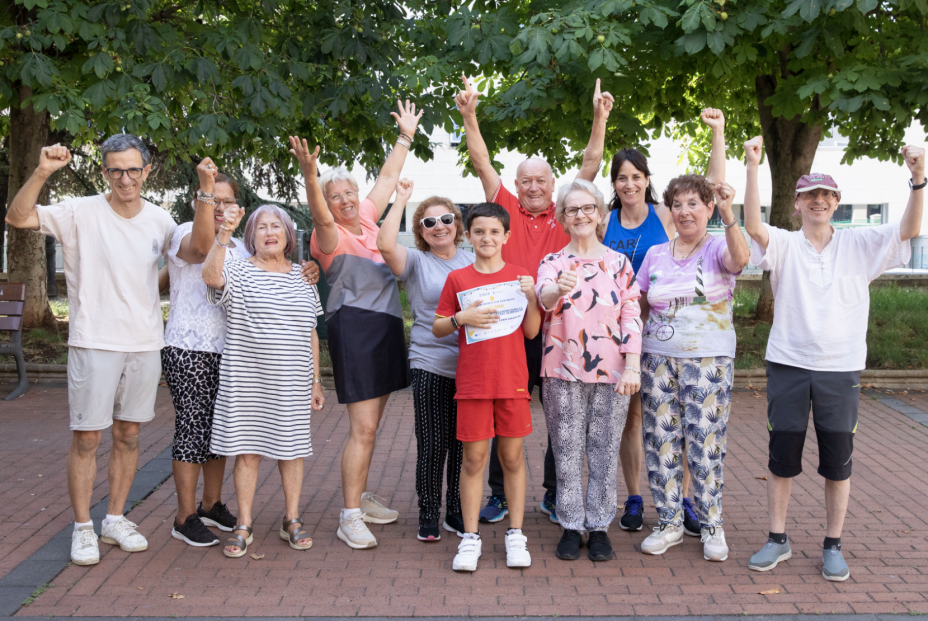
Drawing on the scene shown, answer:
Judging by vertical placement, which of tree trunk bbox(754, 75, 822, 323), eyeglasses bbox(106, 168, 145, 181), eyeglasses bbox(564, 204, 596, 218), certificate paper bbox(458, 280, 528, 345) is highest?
tree trunk bbox(754, 75, 822, 323)

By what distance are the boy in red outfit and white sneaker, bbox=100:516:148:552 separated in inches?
64.8

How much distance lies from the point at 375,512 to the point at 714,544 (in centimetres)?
187

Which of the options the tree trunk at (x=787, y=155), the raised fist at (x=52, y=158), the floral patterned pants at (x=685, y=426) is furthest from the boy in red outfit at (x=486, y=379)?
the tree trunk at (x=787, y=155)

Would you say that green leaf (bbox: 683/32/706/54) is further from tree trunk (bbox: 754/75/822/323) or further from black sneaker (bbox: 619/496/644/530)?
tree trunk (bbox: 754/75/822/323)

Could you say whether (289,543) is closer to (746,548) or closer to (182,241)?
(182,241)

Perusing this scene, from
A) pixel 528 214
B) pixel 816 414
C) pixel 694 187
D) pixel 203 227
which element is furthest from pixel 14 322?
pixel 816 414

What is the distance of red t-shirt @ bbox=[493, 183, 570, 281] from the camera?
4340mm

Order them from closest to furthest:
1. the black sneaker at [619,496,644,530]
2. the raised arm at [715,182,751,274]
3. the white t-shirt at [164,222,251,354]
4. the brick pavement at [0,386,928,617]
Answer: the brick pavement at [0,386,928,617] < the raised arm at [715,182,751,274] < the white t-shirt at [164,222,251,354] < the black sneaker at [619,496,644,530]

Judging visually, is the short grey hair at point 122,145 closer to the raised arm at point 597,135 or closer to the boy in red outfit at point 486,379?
the boy in red outfit at point 486,379

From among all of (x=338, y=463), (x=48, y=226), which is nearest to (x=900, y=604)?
(x=338, y=463)

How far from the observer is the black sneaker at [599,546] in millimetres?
3975

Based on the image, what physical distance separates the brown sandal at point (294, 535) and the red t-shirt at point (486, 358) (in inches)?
44.9

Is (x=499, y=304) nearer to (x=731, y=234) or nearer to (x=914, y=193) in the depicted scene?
(x=731, y=234)

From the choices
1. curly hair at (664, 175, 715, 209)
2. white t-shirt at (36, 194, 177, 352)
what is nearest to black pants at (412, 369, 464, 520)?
white t-shirt at (36, 194, 177, 352)
